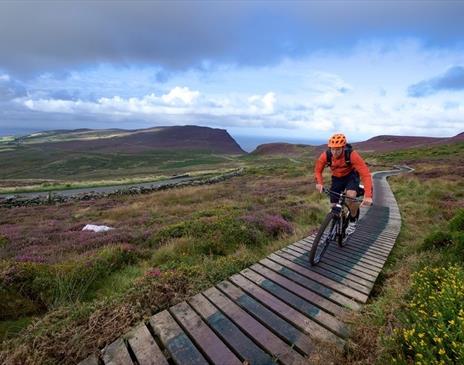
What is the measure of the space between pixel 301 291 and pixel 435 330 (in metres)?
2.20

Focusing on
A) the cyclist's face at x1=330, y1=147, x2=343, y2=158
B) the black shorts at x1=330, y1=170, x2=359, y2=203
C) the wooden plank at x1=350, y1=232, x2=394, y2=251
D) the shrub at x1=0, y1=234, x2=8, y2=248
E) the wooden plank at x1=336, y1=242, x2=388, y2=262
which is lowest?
the shrub at x1=0, y1=234, x2=8, y2=248

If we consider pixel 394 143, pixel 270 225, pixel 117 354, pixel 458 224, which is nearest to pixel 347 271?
pixel 458 224

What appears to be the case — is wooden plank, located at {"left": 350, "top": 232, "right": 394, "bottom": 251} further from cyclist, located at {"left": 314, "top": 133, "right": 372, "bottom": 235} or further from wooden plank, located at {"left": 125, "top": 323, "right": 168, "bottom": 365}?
wooden plank, located at {"left": 125, "top": 323, "right": 168, "bottom": 365}

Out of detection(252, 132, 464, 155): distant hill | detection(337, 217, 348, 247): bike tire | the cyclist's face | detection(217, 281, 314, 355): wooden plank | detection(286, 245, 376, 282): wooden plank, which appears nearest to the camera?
detection(217, 281, 314, 355): wooden plank

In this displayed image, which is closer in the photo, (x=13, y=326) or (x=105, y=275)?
(x=13, y=326)

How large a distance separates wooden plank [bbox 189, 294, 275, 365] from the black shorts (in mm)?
4343

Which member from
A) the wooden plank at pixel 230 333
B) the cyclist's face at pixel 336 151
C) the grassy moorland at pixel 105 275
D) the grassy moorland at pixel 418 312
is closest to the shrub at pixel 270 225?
the grassy moorland at pixel 105 275

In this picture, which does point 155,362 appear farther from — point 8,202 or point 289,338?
point 8,202

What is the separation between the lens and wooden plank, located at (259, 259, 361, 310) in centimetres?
472

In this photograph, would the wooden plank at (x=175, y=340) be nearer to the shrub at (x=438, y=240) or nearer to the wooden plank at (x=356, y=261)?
the wooden plank at (x=356, y=261)

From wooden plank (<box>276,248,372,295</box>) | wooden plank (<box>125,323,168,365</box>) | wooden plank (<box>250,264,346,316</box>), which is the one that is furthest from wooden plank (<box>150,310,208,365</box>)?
wooden plank (<box>276,248,372,295</box>)

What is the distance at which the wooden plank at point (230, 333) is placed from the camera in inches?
137

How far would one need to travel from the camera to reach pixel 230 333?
153 inches

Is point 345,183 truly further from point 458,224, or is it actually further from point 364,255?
point 458,224
